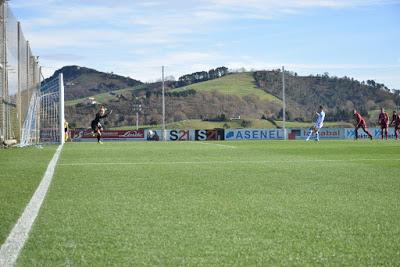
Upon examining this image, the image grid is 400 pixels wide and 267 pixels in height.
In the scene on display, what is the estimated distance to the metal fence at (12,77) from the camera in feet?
74.4

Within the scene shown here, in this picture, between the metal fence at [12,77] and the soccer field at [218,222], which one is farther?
the metal fence at [12,77]

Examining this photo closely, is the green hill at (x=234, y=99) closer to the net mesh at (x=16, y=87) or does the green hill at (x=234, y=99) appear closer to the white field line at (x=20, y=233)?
the net mesh at (x=16, y=87)

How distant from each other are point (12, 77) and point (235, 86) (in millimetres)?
116918

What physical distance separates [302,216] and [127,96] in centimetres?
12299

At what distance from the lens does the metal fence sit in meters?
22.7

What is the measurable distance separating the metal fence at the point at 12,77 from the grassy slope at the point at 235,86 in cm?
10253

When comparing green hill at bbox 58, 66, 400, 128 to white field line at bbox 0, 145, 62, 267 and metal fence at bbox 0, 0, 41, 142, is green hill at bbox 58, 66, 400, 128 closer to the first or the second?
metal fence at bbox 0, 0, 41, 142

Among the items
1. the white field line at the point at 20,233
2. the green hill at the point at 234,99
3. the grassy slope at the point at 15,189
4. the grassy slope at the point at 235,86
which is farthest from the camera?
the grassy slope at the point at 235,86

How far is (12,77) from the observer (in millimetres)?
24031

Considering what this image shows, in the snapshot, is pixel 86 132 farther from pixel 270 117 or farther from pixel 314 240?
pixel 270 117

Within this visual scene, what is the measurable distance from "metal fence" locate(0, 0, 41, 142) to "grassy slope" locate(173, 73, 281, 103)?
10253cm

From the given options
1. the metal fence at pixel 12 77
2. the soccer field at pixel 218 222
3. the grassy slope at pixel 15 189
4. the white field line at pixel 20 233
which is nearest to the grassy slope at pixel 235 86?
the metal fence at pixel 12 77

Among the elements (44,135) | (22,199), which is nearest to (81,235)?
(22,199)

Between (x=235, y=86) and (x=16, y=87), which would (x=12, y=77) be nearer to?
(x=16, y=87)
